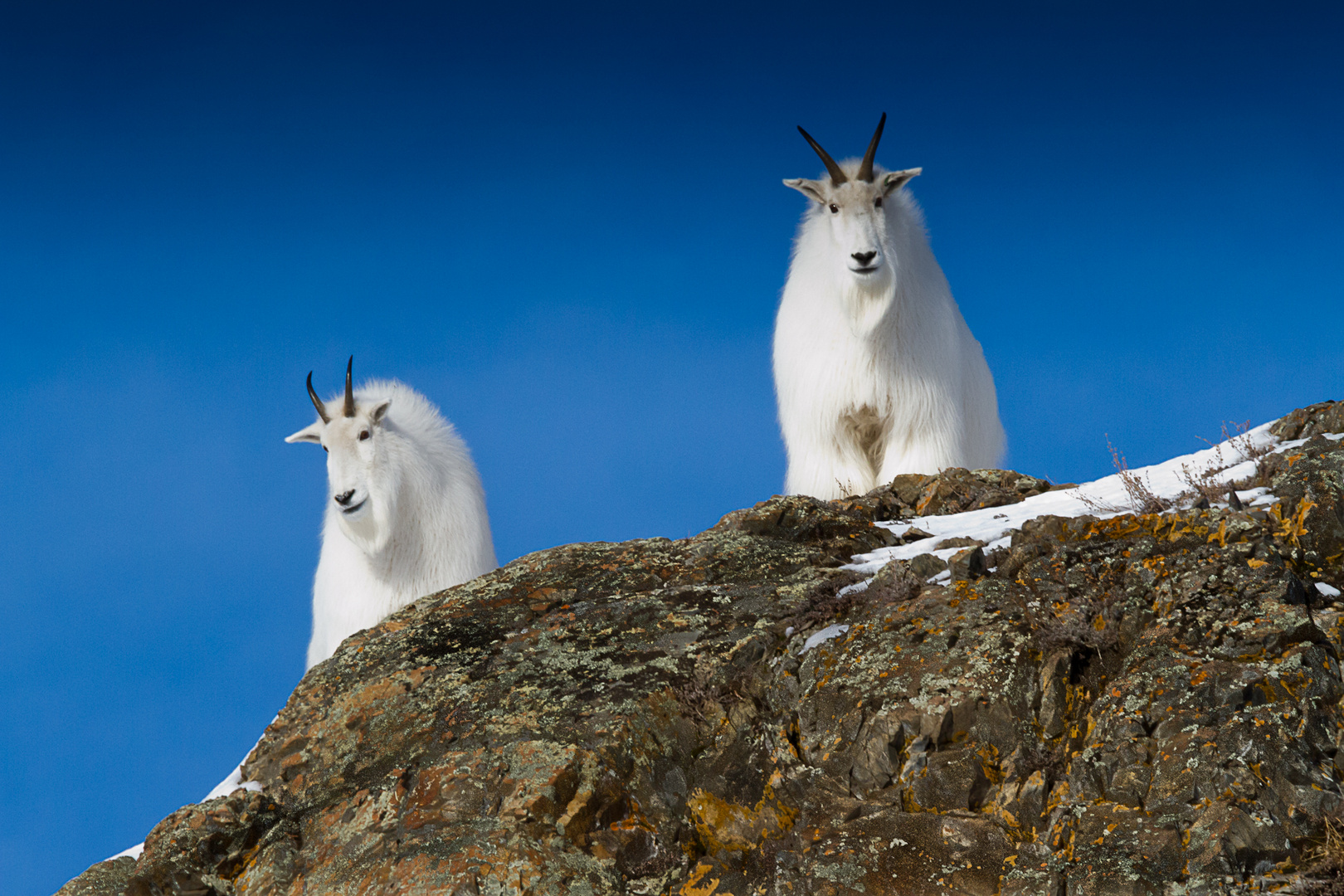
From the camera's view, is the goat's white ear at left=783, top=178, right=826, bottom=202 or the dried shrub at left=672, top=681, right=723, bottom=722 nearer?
the dried shrub at left=672, top=681, right=723, bottom=722

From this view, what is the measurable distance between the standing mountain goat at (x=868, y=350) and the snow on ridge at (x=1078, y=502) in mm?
2344

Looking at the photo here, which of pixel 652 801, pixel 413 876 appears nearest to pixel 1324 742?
pixel 652 801

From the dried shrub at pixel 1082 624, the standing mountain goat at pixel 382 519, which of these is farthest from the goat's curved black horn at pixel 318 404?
the dried shrub at pixel 1082 624

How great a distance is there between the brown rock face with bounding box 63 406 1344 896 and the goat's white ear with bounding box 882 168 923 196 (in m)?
5.16

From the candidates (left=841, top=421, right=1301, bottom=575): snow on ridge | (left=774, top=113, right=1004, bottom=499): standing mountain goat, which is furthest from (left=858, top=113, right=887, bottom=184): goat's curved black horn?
(left=841, top=421, right=1301, bottom=575): snow on ridge

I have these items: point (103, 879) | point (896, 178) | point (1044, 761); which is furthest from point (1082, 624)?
point (896, 178)

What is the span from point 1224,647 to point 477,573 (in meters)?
7.40

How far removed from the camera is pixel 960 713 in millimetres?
4996

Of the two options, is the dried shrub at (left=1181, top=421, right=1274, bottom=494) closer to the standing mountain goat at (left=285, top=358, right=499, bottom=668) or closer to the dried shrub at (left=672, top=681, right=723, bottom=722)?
the dried shrub at (left=672, top=681, right=723, bottom=722)

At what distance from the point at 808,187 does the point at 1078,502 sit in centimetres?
446

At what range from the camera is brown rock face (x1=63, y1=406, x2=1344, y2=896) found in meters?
4.47

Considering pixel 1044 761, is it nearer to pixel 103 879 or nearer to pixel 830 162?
Result: pixel 103 879

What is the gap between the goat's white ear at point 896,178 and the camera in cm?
1071

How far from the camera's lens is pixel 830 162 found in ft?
35.4
